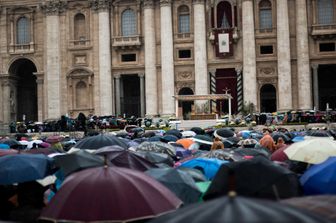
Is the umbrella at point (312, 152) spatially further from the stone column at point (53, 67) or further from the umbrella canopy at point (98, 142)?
the stone column at point (53, 67)

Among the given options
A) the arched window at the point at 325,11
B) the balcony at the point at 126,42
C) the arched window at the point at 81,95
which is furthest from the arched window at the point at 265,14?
the arched window at the point at 81,95

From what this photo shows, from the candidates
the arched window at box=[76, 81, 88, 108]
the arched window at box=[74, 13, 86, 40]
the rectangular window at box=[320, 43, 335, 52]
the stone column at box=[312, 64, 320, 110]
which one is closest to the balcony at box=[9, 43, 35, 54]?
the arched window at box=[74, 13, 86, 40]

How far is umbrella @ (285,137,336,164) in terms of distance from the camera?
1386 centimetres

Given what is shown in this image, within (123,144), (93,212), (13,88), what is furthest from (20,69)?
(93,212)

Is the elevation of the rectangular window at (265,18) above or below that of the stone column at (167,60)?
above

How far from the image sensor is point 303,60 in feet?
188

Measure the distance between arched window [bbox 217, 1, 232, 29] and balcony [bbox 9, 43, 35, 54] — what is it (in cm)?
1949

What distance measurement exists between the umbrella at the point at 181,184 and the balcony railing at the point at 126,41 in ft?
165

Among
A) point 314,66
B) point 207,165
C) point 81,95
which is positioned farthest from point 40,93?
point 207,165

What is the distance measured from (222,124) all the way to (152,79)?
43.7 feet

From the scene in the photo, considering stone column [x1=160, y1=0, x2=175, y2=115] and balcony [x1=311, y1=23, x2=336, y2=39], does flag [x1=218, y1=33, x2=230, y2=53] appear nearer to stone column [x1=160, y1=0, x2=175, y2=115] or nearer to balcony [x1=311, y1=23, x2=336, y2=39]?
stone column [x1=160, y1=0, x2=175, y2=115]

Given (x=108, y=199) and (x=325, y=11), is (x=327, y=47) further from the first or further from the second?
(x=108, y=199)

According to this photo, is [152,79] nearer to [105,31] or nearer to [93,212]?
[105,31]

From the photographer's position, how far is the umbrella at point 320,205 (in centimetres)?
716
